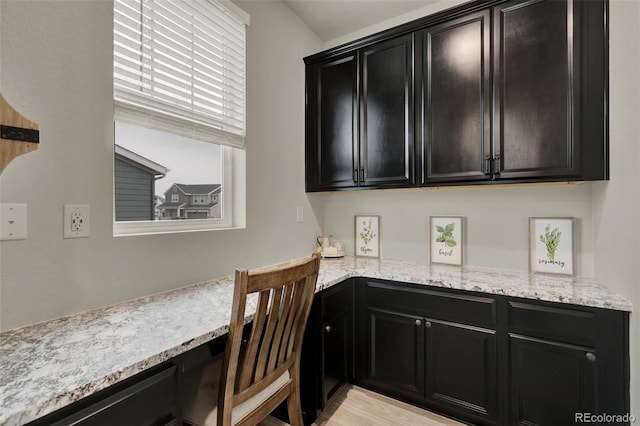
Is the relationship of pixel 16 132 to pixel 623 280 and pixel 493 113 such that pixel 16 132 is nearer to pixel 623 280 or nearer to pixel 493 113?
pixel 493 113

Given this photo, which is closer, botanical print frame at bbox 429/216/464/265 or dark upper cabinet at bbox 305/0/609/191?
dark upper cabinet at bbox 305/0/609/191

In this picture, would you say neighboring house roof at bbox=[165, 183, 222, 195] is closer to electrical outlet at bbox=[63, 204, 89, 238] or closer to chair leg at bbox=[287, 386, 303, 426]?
electrical outlet at bbox=[63, 204, 89, 238]


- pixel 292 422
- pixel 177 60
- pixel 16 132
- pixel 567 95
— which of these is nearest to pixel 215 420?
pixel 292 422

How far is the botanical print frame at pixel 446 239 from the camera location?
2129mm

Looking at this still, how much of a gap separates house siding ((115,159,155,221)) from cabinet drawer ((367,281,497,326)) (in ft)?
4.55

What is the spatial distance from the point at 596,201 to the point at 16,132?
2.70 meters

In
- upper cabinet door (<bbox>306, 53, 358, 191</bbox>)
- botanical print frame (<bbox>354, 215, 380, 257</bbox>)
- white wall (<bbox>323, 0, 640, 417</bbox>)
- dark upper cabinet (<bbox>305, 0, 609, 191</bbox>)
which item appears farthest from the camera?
botanical print frame (<bbox>354, 215, 380, 257</bbox>)

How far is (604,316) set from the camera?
4.43 feet

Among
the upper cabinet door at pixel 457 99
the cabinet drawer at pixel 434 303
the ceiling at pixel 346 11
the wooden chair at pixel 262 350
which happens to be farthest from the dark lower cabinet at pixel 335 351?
the ceiling at pixel 346 11

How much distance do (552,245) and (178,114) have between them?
232 centimetres

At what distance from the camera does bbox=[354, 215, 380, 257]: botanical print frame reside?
2.48 meters

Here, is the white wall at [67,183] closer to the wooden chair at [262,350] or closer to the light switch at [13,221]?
the light switch at [13,221]

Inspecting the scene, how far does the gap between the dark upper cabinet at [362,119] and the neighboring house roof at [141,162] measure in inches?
45.4

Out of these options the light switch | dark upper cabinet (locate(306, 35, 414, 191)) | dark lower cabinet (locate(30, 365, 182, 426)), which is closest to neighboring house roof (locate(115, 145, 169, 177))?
the light switch
